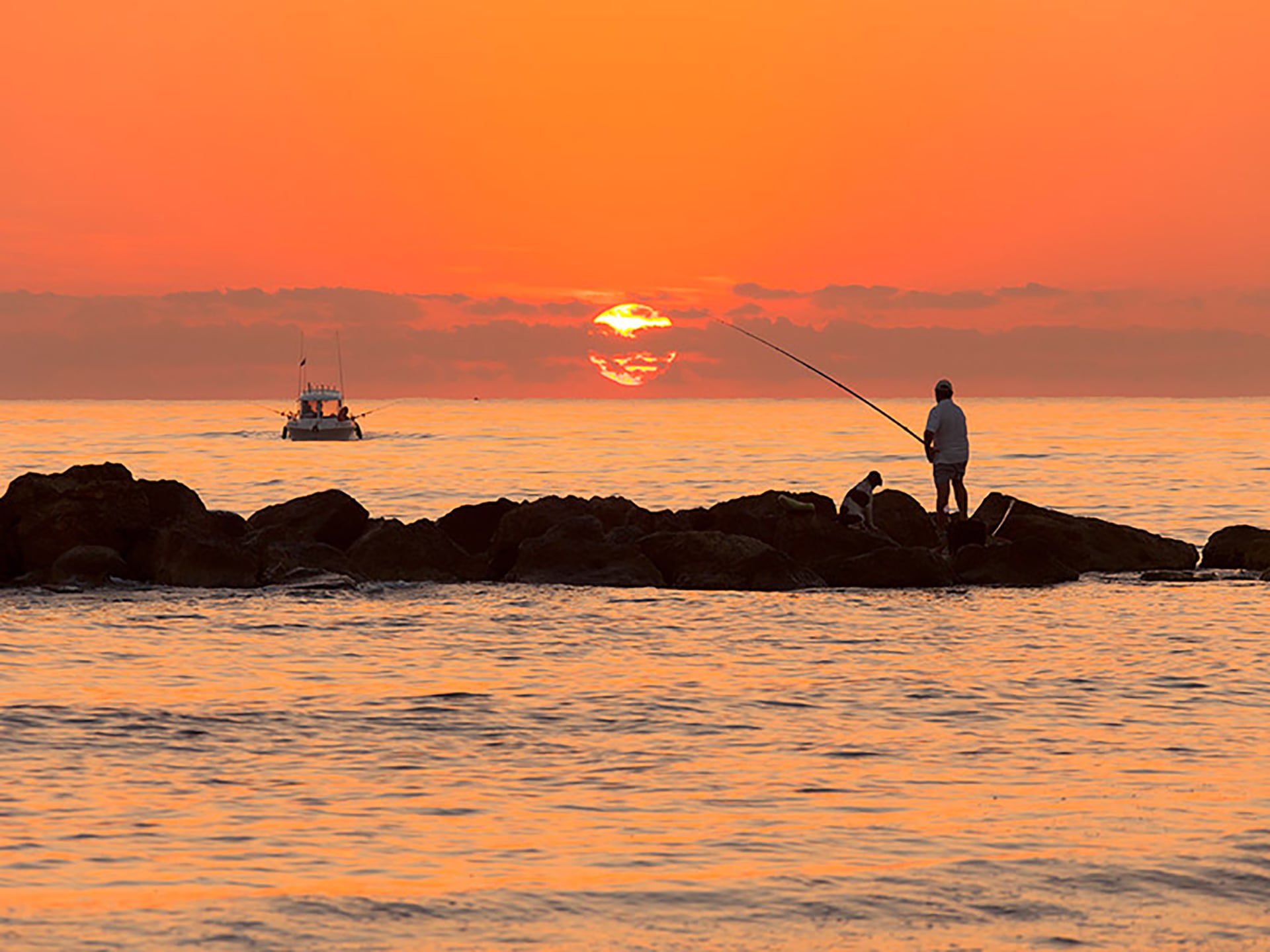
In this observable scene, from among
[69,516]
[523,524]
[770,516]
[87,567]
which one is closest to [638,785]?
[87,567]

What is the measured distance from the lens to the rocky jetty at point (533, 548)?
19.2 m

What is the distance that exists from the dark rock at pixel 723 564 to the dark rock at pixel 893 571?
0.32 metres

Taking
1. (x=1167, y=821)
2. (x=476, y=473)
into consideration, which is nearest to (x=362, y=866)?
(x=1167, y=821)

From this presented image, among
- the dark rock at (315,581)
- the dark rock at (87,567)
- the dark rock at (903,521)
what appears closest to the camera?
the dark rock at (87,567)

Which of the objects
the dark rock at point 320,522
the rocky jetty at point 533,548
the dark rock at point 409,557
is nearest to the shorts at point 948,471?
the rocky jetty at point 533,548

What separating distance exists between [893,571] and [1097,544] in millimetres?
3796

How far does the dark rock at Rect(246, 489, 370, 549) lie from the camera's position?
70.3ft

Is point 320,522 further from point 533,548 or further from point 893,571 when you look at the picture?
point 893,571

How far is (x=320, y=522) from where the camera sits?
849 inches

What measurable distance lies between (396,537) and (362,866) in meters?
13.2

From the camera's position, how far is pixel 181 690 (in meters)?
12.1

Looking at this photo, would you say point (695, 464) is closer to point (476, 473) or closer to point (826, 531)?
point (476, 473)

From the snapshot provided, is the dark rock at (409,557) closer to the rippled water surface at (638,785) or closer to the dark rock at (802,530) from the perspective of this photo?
the dark rock at (802,530)

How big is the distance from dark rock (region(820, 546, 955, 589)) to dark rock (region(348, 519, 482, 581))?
15.3 ft
